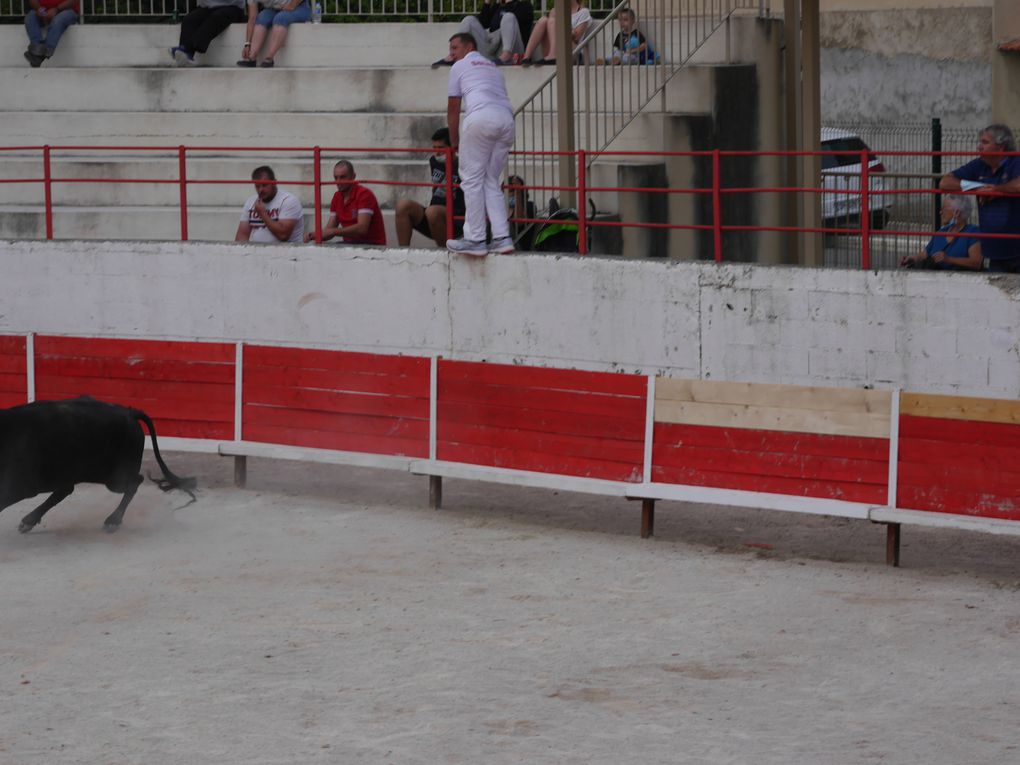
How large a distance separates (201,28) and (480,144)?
8.05m

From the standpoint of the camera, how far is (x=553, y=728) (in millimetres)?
6852

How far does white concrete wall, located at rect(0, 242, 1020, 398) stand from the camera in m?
9.63

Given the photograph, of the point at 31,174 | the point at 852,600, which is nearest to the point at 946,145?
the point at 31,174

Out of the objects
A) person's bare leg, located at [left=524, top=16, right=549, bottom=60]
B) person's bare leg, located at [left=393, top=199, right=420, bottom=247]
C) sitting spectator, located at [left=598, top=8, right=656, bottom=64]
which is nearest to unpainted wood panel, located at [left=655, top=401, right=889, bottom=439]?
person's bare leg, located at [left=393, top=199, right=420, bottom=247]

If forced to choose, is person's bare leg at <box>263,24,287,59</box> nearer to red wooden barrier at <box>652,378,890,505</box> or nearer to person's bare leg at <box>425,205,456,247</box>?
person's bare leg at <box>425,205,456,247</box>

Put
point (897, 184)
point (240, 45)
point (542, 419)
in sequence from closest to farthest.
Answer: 1. point (542, 419)
2. point (897, 184)
3. point (240, 45)

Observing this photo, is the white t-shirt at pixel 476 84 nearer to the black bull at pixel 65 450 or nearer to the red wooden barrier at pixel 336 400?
the red wooden barrier at pixel 336 400

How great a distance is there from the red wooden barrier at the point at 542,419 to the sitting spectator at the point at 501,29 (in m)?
6.59

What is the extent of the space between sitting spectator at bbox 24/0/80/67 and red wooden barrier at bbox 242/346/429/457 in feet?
27.2

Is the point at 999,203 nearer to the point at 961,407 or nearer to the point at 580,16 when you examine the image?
the point at 961,407

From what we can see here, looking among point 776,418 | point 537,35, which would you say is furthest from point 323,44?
point 776,418

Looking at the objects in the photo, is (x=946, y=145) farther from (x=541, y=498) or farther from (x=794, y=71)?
(x=541, y=498)

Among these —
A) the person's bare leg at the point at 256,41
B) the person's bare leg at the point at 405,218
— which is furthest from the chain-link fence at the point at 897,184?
the person's bare leg at the point at 256,41

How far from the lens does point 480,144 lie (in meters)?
11.2
